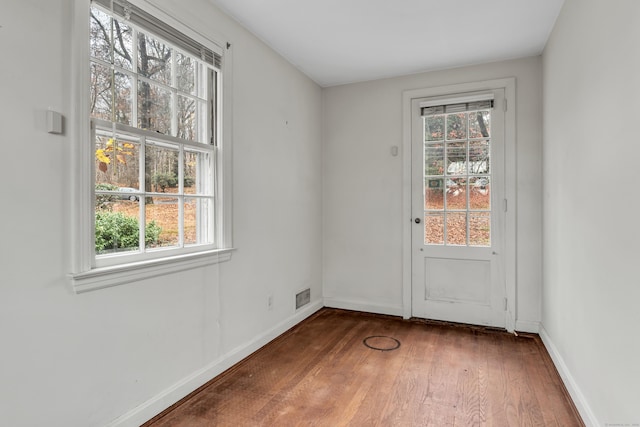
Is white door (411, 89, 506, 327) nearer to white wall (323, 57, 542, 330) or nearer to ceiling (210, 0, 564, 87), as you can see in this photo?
white wall (323, 57, 542, 330)

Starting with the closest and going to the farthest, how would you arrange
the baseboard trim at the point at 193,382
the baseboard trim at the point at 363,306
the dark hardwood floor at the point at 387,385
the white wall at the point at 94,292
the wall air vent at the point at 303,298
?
1. the white wall at the point at 94,292
2. the baseboard trim at the point at 193,382
3. the dark hardwood floor at the point at 387,385
4. the wall air vent at the point at 303,298
5. the baseboard trim at the point at 363,306

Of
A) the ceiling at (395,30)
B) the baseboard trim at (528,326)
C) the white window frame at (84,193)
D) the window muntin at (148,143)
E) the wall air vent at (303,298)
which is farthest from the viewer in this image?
the wall air vent at (303,298)

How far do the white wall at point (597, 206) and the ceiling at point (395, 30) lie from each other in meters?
0.32

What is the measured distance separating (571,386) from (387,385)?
3.53 ft

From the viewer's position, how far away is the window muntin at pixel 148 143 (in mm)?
1746

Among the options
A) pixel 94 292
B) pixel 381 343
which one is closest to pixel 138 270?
pixel 94 292

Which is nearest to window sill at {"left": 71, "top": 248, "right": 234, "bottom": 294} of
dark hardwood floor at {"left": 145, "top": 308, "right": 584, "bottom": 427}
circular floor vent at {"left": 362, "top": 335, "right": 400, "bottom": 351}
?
dark hardwood floor at {"left": 145, "top": 308, "right": 584, "bottom": 427}

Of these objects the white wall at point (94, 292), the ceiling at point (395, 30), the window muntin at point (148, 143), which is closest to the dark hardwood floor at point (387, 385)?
the white wall at point (94, 292)

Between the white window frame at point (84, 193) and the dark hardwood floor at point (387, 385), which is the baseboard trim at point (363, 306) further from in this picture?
the white window frame at point (84, 193)

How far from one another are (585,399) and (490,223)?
5.64ft

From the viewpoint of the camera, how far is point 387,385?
2316 mm

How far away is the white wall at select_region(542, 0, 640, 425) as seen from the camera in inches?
55.5

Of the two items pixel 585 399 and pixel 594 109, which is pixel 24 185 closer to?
pixel 594 109

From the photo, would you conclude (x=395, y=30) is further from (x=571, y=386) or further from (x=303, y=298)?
(x=571, y=386)
